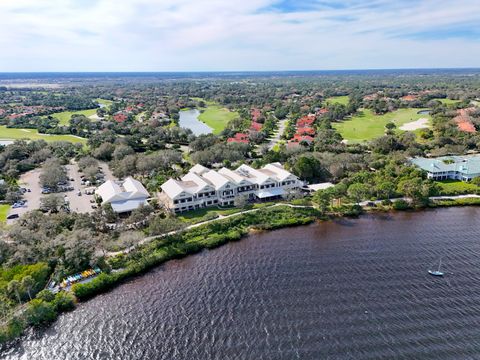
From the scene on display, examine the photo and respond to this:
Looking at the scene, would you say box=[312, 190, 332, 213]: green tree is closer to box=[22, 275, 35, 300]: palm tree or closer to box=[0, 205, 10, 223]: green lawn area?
box=[22, 275, 35, 300]: palm tree

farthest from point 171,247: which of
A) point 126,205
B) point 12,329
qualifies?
point 12,329

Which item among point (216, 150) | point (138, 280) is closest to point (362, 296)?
point (138, 280)

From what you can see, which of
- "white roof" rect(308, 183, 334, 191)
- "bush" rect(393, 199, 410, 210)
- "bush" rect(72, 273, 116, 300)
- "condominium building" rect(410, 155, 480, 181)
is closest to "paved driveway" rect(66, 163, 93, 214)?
"bush" rect(72, 273, 116, 300)

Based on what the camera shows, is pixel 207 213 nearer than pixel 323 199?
No

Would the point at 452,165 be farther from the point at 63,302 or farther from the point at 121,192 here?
the point at 63,302

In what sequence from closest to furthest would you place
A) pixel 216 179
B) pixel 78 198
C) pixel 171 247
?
pixel 171 247 → pixel 216 179 → pixel 78 198

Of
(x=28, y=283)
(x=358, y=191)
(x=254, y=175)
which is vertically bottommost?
(x=28, y=283)
